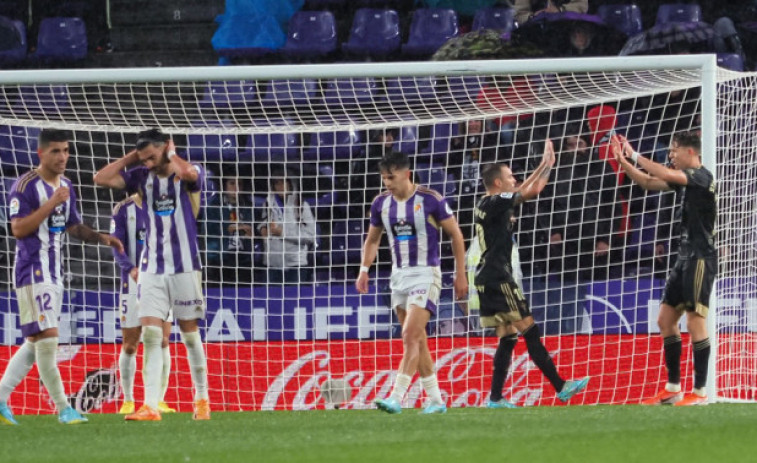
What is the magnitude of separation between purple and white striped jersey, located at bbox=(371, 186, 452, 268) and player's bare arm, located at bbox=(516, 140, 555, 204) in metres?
0.59

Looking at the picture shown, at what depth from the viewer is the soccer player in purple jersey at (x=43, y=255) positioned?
8539 millimetres

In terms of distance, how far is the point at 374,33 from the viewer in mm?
15406

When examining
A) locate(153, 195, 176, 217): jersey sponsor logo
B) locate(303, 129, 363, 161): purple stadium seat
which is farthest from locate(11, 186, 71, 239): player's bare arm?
locate(303, 129, 363, 161): purple stadium seat

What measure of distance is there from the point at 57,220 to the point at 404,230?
242 centimetres

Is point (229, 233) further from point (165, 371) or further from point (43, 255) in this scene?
point (43, 255)

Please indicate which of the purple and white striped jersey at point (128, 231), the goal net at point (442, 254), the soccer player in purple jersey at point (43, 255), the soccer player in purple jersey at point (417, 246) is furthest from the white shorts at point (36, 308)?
the soccer player in purple jersey at point (417, 246)

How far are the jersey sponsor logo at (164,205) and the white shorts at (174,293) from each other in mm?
419

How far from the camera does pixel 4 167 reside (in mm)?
13609

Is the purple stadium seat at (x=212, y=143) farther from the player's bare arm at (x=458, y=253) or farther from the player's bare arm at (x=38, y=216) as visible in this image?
the player's bare arm at (x=38, y=216)

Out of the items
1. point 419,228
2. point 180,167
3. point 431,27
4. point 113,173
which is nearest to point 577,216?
point 419,228

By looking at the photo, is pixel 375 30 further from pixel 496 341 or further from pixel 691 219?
pixel 691 219

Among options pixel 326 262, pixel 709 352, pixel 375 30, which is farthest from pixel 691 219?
pixel 375 30

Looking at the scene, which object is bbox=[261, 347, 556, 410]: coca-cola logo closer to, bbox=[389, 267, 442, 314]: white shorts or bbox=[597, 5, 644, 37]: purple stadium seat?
bbox=[389, 267, 442, 314]: white shorts

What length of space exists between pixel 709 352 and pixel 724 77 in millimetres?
2193
